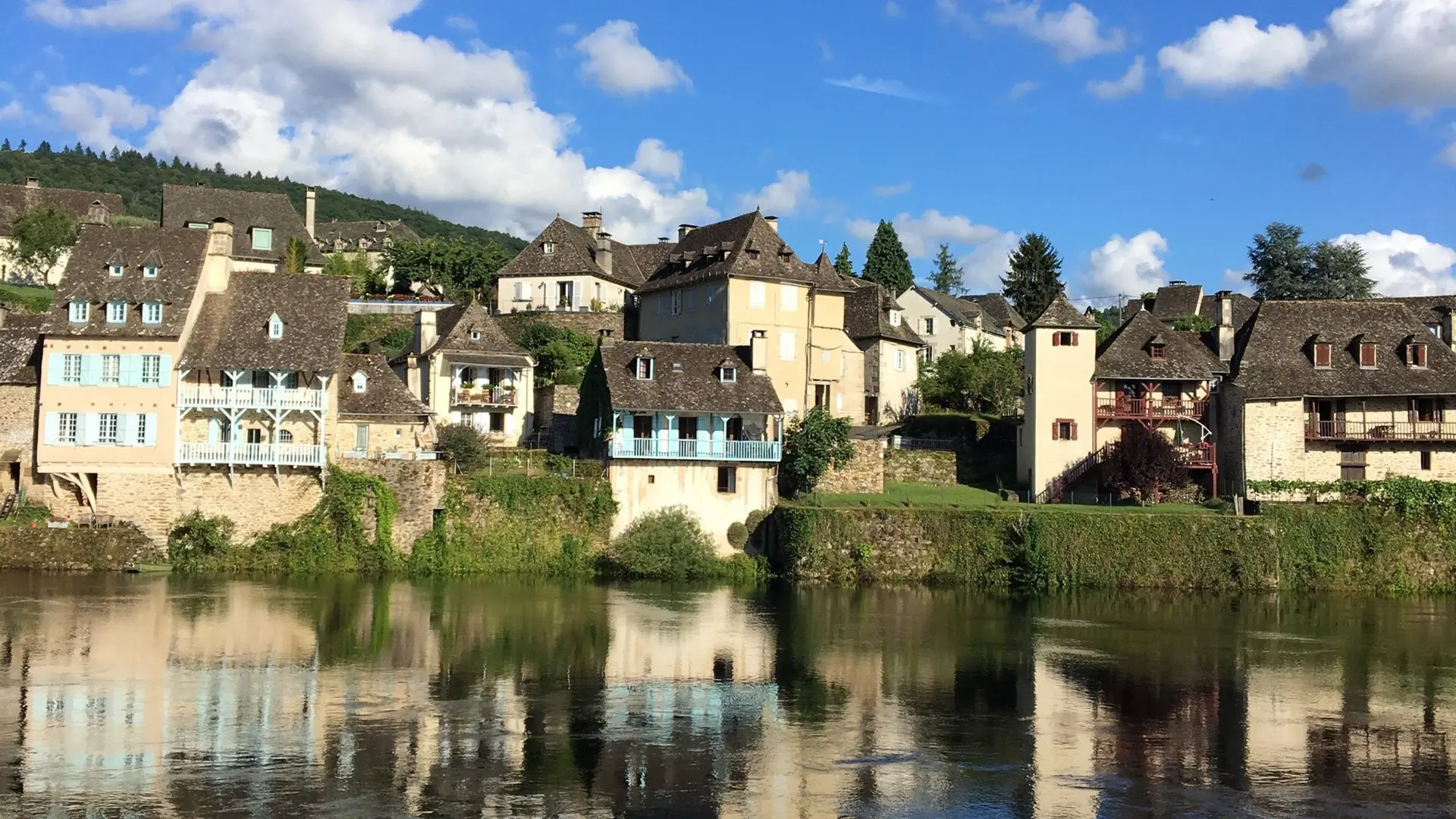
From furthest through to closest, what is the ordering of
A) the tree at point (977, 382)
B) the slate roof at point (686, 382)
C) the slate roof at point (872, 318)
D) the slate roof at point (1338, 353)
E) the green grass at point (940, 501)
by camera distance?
1. the slate roof at point (872, 318)
2. the tree at point (977, 382)
3. the slate roof at point (1338, 353)
4. the slate roof at point (686, 382)
5. the green grass at point (940, 501)

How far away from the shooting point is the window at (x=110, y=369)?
160 feet

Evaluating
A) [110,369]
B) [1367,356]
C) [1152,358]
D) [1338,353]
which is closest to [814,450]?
[1152,358]

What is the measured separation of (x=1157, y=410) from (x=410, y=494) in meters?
30.2

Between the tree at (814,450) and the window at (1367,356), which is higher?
the window at (1367,356)

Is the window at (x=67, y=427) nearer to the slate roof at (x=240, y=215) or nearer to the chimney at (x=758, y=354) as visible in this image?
the chimney at (x=758, y=354)

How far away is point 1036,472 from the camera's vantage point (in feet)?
185

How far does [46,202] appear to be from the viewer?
8919 cm

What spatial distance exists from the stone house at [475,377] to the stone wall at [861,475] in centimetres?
1477

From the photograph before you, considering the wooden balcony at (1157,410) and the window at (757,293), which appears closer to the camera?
the wooden balcony at (1157,410)


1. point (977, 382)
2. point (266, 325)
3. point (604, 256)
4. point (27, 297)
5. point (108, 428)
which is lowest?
point (108, 428)

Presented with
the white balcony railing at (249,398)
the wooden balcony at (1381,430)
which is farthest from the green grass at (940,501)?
the white balcony railing at (249,398)

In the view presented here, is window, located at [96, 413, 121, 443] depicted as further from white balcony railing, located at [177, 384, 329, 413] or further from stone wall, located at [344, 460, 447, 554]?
stone wall, located at [344, 460, 447, 554]

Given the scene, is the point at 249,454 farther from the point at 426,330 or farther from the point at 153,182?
the point at 153,182

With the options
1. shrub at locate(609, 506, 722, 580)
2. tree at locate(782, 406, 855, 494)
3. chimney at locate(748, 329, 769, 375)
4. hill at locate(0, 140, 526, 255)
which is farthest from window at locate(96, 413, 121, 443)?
hill at locate(0, 140, 526, 255)
